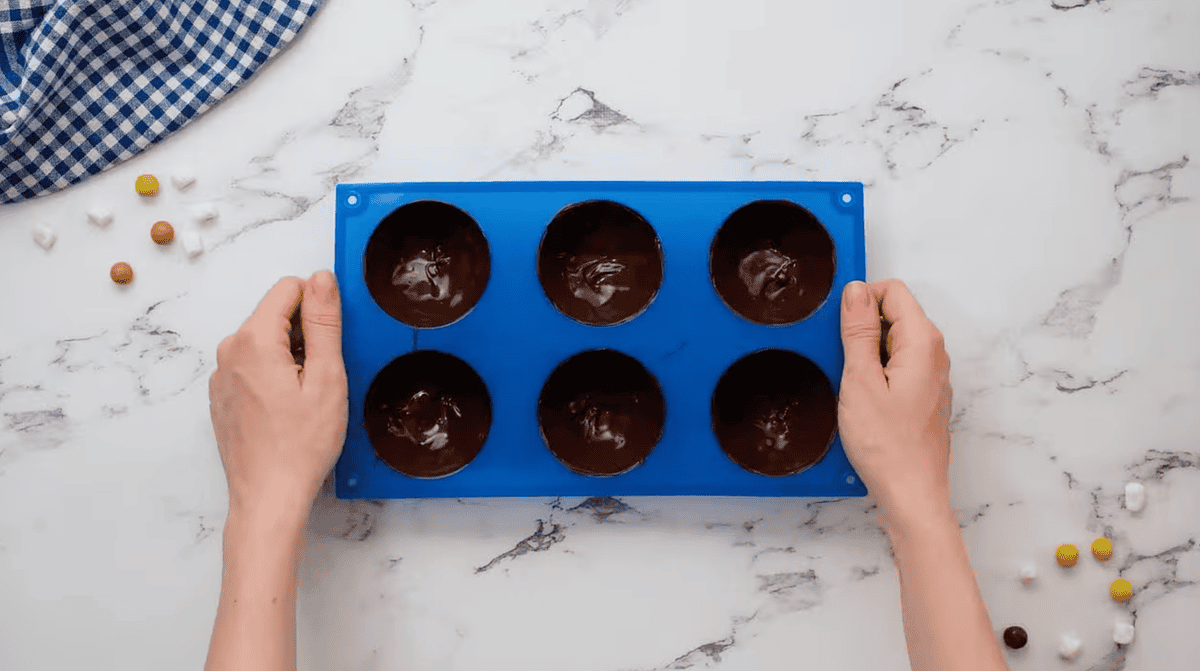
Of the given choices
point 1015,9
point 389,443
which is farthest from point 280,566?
point 1015,9

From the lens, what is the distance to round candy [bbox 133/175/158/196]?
1.19 metres

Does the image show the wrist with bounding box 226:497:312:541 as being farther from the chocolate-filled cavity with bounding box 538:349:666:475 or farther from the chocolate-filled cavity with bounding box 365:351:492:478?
the chocolate-filled cavity with bounding box 538:349:666:475

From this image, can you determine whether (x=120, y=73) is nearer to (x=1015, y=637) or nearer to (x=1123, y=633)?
(x=1015, y=637)

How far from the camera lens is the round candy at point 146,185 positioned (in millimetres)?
1191

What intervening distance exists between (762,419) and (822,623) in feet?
1.02

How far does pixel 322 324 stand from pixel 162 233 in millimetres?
301

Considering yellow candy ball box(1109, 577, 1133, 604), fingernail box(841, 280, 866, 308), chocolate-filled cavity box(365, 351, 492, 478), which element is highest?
fingernail box(841, 280, 866, 308)

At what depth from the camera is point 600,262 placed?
3.74 ft

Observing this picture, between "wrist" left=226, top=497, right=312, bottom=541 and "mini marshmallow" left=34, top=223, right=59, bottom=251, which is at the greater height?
"mini marshmallow" left=34, top=223, right=59, bottom=251

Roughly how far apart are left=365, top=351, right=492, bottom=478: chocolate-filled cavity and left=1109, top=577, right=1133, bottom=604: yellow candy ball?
2.97ft

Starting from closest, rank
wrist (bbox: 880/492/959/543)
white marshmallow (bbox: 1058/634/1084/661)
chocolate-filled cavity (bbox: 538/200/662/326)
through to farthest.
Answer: wrist (bbox: 880/492/959/543)
chocolate-filled cavity (bbox: 538/200/662/326)
white marshmallow (bbox: 1058/634/1084/661)

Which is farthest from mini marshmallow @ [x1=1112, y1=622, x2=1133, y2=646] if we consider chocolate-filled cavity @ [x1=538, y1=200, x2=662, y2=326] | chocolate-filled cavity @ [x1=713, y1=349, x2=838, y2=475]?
chocolate-filled cavity @ [x1=538, y1=200, x2=662, y2=326]

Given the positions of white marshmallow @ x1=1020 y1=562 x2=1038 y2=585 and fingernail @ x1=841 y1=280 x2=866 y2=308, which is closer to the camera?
fingernail @ x1=841 y1=280 x2=866 y2=308

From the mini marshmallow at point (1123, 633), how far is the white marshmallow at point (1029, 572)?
130 mm
